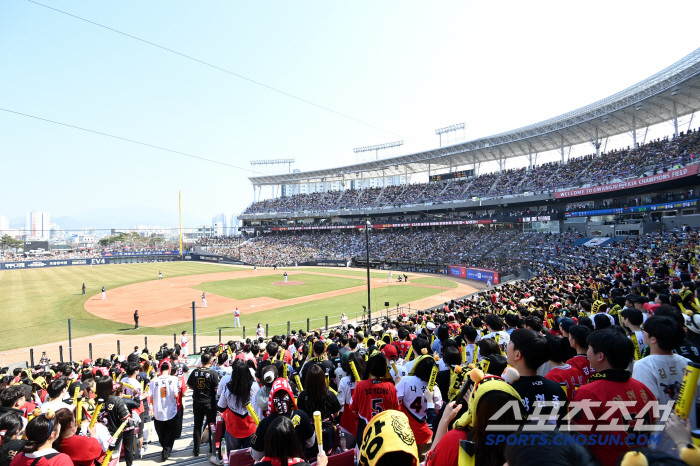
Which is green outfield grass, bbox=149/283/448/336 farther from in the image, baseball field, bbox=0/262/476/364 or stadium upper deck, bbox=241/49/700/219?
stadium upper deck, bbox=241/49/700/219

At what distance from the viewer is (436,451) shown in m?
2.53

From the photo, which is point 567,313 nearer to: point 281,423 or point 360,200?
point 281,423

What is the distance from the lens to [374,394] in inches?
168

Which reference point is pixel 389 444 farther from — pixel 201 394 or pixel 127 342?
pixel 127 342

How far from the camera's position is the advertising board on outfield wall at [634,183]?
85.5ft

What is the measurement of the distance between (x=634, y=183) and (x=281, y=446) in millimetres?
41076

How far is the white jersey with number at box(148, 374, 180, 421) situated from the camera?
6.58 meters

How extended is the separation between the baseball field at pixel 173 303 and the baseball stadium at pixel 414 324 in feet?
1.04

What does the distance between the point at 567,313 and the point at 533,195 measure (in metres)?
42.6

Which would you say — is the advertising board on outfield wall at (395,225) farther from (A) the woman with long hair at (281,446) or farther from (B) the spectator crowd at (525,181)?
(A) the woman with long hair at (281,446)

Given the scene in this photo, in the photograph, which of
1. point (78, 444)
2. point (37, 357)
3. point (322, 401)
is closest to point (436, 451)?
point (322, 401)

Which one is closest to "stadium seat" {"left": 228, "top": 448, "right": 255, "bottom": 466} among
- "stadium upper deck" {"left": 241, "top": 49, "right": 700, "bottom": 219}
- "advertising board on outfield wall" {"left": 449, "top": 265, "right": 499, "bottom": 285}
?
"advertising board on outfield wall" {"left": 449, "top": 265, "right": 499, "bottom": 285}

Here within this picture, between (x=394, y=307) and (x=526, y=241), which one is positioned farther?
(x=526, y=241)

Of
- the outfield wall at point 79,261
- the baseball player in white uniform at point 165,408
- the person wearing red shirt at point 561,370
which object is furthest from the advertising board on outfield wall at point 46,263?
the person wearing red shirt at point 561,370
